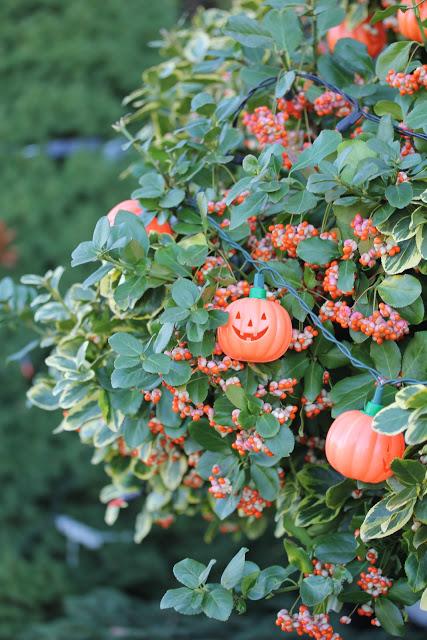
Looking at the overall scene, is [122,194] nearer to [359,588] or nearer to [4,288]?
[4,288]

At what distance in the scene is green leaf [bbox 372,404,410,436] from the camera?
31.7 inches

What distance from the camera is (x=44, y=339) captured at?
1.34 meters

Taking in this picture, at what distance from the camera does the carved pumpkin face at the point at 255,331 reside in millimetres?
903

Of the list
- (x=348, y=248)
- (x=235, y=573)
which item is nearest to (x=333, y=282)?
(x=348, y=248)

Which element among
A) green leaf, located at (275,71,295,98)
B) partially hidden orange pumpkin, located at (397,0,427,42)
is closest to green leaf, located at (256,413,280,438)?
green leaf, located at (275,71,295,98)

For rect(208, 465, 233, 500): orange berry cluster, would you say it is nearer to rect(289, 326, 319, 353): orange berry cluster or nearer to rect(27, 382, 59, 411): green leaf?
rect(289, 326, 319, 353): orange berry cluster

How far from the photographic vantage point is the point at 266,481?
1016 millimetres

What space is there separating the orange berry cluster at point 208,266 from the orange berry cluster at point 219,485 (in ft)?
0.80

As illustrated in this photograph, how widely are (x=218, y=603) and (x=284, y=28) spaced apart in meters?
0.75

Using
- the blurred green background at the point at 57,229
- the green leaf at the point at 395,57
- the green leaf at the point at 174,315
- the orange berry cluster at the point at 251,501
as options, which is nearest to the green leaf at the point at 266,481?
the orange berry cluster at the point at 251,501

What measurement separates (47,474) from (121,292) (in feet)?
5.78

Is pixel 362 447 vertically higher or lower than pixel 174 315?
lower

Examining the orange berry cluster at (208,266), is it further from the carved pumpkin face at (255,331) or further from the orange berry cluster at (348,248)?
the orange berry cluster at (348,248)

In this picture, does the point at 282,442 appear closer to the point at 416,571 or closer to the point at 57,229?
the point at 416,571
